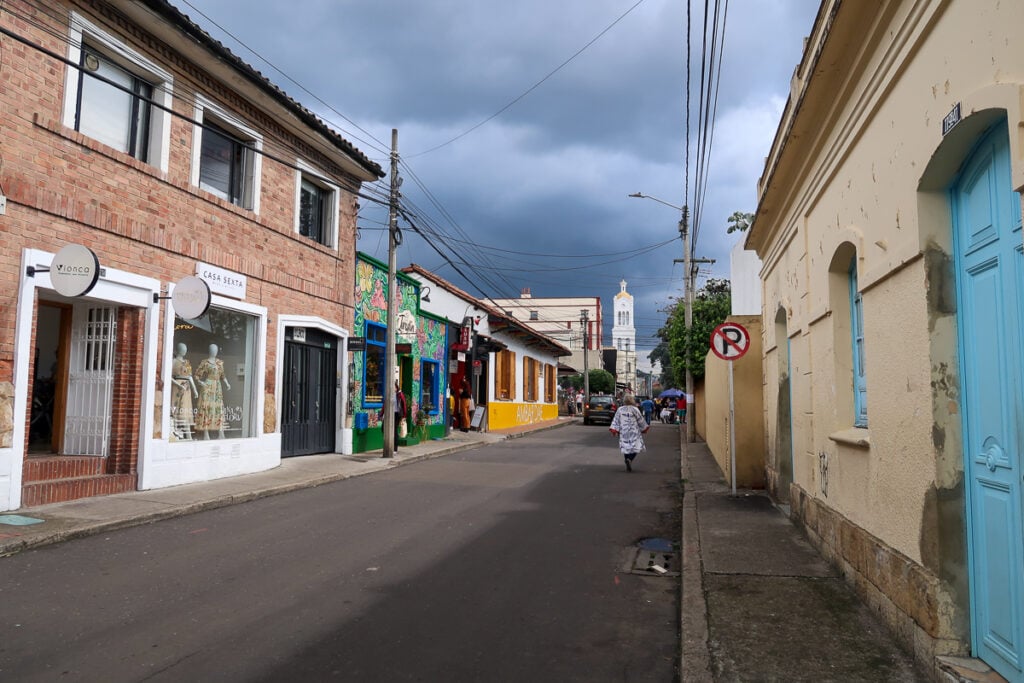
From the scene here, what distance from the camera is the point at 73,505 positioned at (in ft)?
29.3

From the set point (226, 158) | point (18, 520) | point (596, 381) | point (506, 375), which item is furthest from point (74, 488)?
point (596, 381)

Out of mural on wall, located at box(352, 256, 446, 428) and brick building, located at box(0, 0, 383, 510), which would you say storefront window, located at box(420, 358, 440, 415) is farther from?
brick building, located at box(0, 0, 383, 510)

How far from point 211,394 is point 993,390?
11.4 metres

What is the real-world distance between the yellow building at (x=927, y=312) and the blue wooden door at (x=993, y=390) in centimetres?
1

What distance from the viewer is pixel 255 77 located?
12.3m

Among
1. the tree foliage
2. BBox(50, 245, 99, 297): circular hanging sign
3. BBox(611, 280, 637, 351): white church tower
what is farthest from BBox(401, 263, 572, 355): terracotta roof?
BBox(611, 280, 637, 351): white church tower

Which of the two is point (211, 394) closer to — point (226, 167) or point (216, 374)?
point (216, 374)

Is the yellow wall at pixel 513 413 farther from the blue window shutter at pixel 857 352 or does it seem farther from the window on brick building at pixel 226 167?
the blue window shutter at pixel 857 352

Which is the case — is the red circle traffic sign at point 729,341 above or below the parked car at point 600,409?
above

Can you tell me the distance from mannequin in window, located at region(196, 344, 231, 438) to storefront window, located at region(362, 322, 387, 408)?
519 centimetres

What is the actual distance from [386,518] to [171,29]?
24.8 ft

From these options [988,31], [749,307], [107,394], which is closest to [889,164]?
[988,31]

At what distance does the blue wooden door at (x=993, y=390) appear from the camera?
3.41 meters

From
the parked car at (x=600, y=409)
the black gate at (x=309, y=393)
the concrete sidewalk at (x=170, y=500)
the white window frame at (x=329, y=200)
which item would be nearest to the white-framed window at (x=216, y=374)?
the concrete sidewalk at (x=170, y=500)
